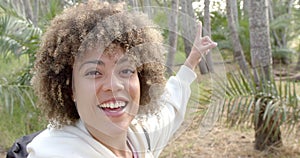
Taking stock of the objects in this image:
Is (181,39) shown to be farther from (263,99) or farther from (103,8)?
(263,99)

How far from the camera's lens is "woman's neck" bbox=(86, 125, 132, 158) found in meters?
1.03

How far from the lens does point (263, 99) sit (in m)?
2.71

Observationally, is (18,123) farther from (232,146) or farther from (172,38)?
(172,38)

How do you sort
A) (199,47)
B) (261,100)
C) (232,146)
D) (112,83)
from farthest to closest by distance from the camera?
(232,146) → (261,100) → (199,47) → (112,83)

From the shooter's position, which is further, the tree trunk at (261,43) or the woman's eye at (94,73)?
the tree trunk at (261,43)

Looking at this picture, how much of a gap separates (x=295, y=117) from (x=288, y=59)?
5.09m

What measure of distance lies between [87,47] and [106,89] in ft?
0.33

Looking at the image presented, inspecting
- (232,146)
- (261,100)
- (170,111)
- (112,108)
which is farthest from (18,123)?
(112,108)

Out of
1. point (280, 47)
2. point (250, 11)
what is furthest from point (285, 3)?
point (250, 11)

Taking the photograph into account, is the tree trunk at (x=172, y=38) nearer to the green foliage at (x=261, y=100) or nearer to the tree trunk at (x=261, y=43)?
the green foliage at (x=261, y=100)

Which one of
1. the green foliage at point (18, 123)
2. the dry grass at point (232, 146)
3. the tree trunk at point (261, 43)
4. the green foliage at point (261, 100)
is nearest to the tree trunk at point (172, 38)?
the green foliage at point (261, 100)

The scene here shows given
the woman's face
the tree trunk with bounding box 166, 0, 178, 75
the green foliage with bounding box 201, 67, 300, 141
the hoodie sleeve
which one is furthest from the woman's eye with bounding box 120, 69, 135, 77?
the green foliage with bounding box 201, 67, 300, 141

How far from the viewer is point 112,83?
Answer: 2.96 feet

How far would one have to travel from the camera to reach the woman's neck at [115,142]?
40.5 inches
